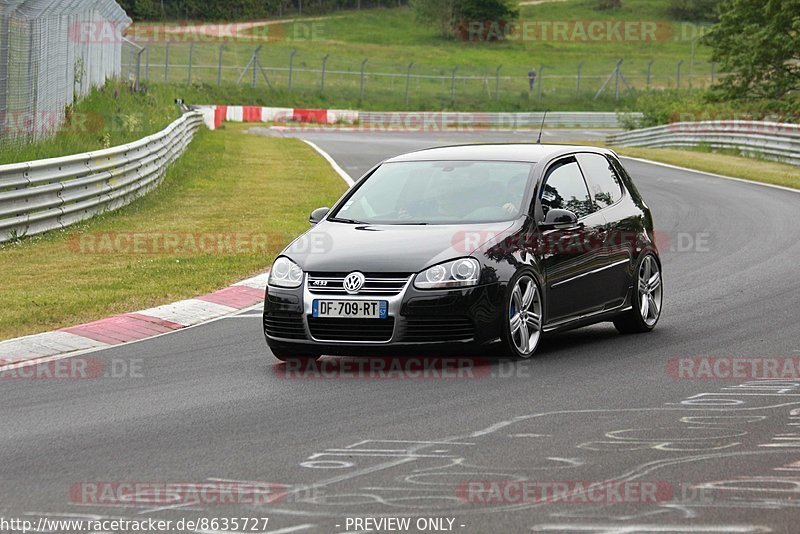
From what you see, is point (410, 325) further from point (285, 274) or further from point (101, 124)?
point (101, 124)

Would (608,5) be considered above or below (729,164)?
above

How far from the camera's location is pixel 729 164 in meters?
35.2

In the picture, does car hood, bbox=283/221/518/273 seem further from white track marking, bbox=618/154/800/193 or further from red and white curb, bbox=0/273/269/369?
white track marking, bbox=618/154/800/193

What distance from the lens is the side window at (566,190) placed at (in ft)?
35.4

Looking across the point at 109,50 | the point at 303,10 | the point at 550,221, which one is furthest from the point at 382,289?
the point at 303,10

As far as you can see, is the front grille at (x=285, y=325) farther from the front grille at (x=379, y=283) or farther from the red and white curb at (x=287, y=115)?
the red and white curb at (x=287, y=115)

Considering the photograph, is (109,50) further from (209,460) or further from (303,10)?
(303,10)

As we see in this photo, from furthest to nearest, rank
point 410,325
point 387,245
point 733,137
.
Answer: point 733,137 → point 387,245 → point 410,325

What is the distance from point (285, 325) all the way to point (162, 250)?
7.49m

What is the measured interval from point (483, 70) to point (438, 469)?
88833 mm

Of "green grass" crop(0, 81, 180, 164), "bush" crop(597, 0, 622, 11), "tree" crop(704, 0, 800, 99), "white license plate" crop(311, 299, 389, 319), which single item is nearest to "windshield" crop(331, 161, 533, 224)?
"white license plate" crop(311, 299, 389, 319)

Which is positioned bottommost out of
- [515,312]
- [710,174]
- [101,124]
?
[515,312]

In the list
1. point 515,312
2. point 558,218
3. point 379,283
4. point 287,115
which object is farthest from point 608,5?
point 379,283

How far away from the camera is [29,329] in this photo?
11.3 metres
